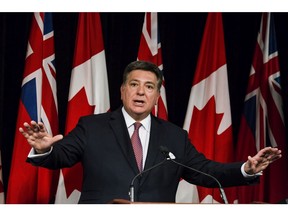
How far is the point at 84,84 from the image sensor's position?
16.1 ft

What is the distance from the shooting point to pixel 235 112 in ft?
17.7

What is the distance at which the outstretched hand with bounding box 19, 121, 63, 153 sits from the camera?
3.13 metres

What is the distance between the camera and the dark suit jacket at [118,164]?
12.0 ft

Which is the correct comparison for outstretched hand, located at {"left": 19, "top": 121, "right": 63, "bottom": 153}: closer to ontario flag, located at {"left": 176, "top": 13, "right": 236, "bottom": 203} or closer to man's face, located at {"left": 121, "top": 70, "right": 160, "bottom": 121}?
man's face, located at {"left": 121, "top": 70, "right": 160, "bottom": 121}

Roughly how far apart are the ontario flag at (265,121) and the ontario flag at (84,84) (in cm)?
115

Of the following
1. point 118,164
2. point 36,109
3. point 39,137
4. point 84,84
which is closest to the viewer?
point 39,137

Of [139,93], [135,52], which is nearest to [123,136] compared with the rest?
[139,93]

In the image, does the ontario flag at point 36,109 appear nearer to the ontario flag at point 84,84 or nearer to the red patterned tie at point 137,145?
the ontario flag at point 84,84

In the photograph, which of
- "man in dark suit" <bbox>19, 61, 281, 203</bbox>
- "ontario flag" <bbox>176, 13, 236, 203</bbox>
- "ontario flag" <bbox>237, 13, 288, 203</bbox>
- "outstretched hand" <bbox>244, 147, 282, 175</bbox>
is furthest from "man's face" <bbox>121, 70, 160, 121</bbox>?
"ontario flag" <bbox>237, 13, 288, 203</bbox>

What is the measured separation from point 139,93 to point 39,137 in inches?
32.6

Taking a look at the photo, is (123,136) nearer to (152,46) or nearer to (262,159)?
(262,159)
